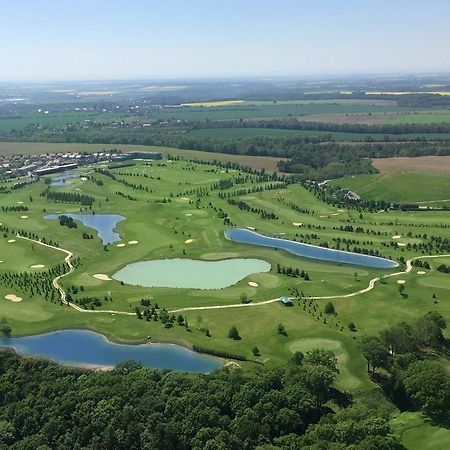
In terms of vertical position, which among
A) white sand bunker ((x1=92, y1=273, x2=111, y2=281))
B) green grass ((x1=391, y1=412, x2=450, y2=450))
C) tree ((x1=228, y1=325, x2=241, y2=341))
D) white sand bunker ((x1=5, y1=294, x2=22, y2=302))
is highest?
white sand bunker ((x1=92, y1=273, x2=111, y2=281))

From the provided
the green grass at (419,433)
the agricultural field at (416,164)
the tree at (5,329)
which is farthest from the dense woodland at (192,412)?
the agricultural field at (416,164)

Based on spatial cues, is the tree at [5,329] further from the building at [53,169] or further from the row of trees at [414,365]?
the building at [53,169]

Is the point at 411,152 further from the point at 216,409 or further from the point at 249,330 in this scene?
the point at 216,409

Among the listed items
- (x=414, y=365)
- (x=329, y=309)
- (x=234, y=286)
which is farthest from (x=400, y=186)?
(x=414, y=365)

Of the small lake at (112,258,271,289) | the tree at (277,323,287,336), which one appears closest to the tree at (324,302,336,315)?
the tree at (277,323,287,336)

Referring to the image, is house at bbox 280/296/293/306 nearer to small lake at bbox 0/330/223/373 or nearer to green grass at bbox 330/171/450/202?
small lake at bbox 0/330/223/373

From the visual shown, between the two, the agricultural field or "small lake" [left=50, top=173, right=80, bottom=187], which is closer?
the agricultural field

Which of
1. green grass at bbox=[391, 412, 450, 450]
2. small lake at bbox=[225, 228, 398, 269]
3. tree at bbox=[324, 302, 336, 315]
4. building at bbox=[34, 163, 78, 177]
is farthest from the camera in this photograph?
building at bbox=[34, 163, 78, 177]
